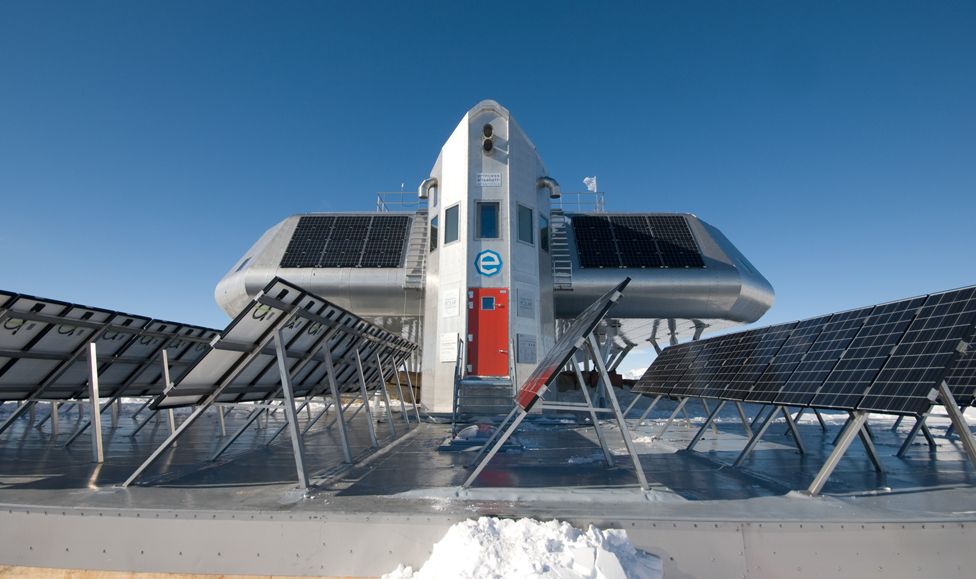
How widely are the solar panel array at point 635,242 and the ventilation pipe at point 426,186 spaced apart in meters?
6.60

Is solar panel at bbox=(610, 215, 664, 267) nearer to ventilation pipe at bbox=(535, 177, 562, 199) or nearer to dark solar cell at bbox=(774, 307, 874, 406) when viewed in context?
ventilation pipe at bbox=(535, 177, 562, 199)

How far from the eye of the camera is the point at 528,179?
16766 mm

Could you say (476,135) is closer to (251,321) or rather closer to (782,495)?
(251,321)

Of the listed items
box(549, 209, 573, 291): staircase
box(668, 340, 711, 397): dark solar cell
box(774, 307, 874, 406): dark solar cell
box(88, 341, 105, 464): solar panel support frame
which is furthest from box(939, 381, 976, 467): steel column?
box(549, 209, 573, 291): staircase

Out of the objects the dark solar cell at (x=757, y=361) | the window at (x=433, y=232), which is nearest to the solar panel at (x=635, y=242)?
the window at (x=433, y=232)

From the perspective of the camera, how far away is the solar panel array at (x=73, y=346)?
6549 mm

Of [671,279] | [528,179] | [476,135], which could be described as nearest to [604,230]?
[671,279]

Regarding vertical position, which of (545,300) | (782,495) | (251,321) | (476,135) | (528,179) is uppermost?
(476,135)

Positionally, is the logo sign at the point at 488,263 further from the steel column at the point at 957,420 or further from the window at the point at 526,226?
the steel column at the point at 957,420

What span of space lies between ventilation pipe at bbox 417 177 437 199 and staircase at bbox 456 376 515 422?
7429 millimetres

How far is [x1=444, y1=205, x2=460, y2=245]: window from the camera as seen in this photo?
16.2 metres

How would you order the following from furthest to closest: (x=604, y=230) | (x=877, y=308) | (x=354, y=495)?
(x=604, y=230) → (x=877, y=308) → (x=354, y=495)

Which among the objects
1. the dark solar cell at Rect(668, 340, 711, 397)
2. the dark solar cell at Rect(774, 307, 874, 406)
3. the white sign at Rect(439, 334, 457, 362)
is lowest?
the white sign at Rect(439, 334, 457, 362)

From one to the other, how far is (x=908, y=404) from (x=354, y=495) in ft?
17.9
